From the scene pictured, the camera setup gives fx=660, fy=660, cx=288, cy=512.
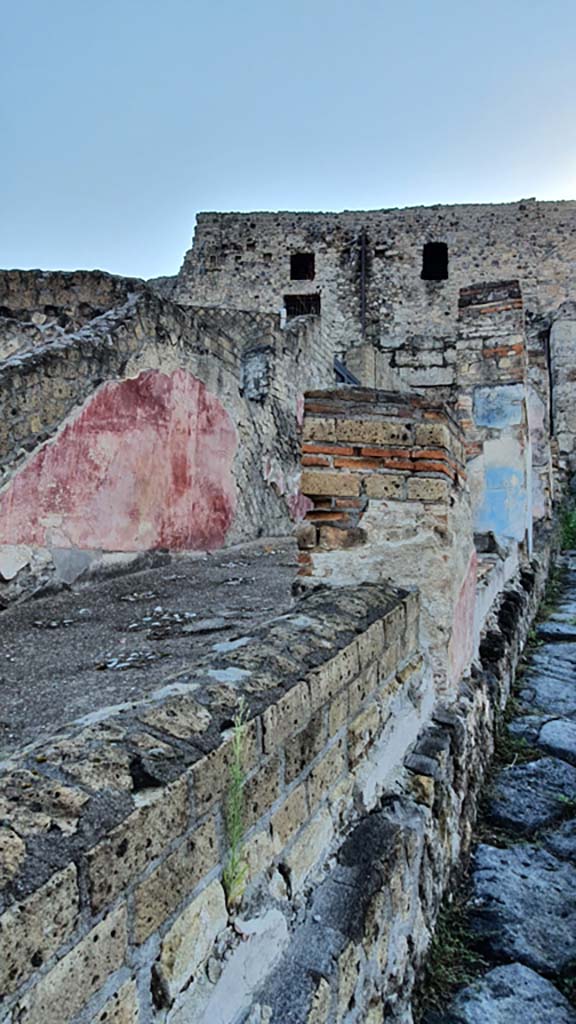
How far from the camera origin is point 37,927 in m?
0.73

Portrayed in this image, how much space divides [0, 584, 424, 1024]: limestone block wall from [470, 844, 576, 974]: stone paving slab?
2.34ft

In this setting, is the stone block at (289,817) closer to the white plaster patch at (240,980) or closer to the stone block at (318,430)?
the white plaster patch at (240,980)

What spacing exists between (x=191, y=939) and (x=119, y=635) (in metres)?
1.84

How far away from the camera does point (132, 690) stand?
183 cm

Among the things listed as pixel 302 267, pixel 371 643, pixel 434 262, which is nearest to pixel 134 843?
pixel 371 643

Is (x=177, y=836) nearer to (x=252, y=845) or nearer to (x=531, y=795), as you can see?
(x=252, y=845)

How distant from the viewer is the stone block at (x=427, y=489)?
2.42 meters

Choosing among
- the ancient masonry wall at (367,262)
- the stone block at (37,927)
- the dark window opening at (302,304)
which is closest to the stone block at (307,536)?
the stone block at (37,927)

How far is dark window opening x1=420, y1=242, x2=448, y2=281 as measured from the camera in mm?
19734

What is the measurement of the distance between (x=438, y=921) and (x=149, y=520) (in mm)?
3126

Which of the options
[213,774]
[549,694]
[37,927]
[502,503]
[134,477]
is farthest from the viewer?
[502,503]

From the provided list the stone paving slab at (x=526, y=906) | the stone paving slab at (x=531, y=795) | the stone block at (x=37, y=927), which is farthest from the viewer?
the stone paving slab at (x=531, y=795)

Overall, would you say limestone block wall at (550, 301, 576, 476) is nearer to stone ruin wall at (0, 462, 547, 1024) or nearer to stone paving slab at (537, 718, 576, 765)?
stone paving slab at (537, 718, 576, 765)

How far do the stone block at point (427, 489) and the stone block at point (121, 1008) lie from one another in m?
1.83
